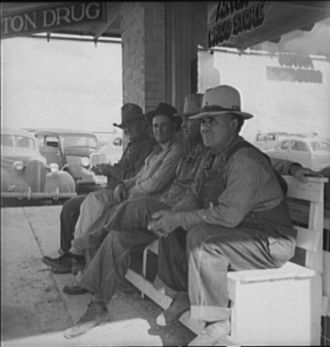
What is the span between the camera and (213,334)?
209 cm

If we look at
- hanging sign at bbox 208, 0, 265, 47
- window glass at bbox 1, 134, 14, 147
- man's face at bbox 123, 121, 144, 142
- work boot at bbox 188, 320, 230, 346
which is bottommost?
work boot at bbox 188, 320, 230, 346

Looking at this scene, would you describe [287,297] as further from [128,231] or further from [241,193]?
[128,231]

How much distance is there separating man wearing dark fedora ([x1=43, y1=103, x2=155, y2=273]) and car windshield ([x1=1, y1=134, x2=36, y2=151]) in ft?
1.06

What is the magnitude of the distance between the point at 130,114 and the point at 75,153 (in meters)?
0.32

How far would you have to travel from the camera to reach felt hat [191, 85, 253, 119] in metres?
2.24

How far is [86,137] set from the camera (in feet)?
7.61

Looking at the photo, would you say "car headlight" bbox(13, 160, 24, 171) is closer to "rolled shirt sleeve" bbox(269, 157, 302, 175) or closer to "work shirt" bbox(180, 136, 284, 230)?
"work shirt" bbox(180, 136, 284, 230)

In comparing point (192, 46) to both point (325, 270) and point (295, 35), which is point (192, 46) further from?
point (325, 270)

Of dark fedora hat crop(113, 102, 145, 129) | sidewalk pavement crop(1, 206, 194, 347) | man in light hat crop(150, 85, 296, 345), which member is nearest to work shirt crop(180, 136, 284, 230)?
man in light hat crop(150, 85, 296, 345)

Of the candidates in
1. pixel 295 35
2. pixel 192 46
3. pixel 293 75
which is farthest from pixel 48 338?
pixel 295 35

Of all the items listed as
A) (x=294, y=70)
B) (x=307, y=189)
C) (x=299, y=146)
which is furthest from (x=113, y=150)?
(x=294, y=70)

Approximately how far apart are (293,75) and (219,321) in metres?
1.40

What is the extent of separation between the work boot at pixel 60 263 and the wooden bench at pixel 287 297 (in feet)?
2.02

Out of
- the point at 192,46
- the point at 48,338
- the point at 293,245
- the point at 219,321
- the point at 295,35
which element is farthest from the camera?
the point at 295,35
